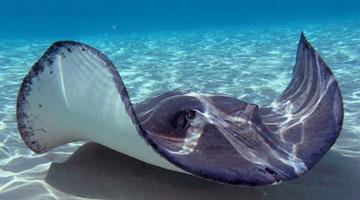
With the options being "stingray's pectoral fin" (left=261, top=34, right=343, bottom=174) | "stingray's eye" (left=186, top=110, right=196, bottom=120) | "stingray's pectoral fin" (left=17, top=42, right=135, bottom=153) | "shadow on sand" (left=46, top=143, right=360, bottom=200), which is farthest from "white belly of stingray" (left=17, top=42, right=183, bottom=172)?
"stingray's pectoral fin" (left=261, top=34, right=343, bottom=174)

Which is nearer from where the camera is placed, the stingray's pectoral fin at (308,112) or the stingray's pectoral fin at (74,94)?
the stingray's pectoral fin at (74,94)

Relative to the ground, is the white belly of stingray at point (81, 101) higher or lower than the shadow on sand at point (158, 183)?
higher

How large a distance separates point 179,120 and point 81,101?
0.87m

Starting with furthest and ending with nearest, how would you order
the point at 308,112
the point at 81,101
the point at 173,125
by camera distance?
the point at 308,112 < the point at 173,125 < the point at 81,101

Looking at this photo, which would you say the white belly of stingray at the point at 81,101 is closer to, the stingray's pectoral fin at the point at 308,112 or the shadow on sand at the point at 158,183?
the shadow on sand at the point at 158,183

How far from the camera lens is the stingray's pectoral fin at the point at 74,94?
2363 mm

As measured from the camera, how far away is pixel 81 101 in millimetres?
2471

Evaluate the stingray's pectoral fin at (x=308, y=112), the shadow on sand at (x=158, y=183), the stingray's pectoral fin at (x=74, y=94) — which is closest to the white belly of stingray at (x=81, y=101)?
the stingray's pectoral fin at (x=74, y=94)

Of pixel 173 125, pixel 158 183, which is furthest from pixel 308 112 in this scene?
pixel 158 183

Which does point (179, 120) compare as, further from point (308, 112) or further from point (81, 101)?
point (308, 112)

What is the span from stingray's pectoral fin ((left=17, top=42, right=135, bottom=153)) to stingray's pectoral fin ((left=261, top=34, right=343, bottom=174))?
1.36m

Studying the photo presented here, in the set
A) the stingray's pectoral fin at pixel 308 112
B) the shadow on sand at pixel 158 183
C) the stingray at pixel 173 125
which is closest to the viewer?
the stingray at pixel 173 125

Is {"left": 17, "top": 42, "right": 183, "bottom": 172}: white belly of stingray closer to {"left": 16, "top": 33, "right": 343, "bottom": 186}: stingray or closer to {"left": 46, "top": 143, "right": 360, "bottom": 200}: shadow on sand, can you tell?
{"left": 16, "top": 33, "right": 343, "bottom": 186}: stingray

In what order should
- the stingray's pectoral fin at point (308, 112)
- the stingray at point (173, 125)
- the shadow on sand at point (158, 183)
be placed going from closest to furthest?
the stingray at point (173, 125) → the stingray's pectoral fin at point (308, 112) → the shadow on sand at point (158, 183)
